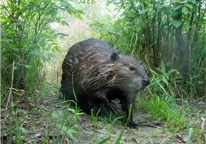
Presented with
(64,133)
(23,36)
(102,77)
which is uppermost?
(23,36)

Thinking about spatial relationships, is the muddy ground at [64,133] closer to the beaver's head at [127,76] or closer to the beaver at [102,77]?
Answer: the beaver at [102,77]

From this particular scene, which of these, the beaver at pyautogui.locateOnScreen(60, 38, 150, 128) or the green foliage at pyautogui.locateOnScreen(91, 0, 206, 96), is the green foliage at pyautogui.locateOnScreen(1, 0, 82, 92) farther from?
the green foliage at pyautogui.locateOnScreen(91, 0, 206, 96)

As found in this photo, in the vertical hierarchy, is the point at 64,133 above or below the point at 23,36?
below

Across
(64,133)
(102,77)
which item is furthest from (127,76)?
A: (64,133)

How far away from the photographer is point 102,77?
2.44m

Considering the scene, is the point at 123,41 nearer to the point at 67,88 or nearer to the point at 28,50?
the point at 67,88

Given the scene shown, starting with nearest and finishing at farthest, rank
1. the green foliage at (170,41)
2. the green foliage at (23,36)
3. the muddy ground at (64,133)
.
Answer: the muddy ground at (64,133)
the green foliage at (23,36)
the green foliage at (170,41)

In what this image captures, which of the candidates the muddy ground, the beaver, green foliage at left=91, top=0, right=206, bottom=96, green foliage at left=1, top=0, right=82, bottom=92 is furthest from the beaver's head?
green foliage at left=91, top=0, right=206, bottom=96

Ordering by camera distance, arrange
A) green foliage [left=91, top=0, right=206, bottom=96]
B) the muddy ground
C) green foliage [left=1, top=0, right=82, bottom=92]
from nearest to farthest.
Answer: the muddy ground, green foliage [left=1, top=0, right=82, bottom=92], green foliage [left=91, top=0, right=206, bottom=96]

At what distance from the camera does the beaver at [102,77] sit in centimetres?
234

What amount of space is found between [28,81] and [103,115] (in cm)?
108

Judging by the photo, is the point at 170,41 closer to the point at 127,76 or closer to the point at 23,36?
the point at 127,76

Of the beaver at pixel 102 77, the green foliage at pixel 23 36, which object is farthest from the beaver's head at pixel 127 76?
the green foliage at pixel 23 36

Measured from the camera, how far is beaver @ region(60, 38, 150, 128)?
7.68ft
